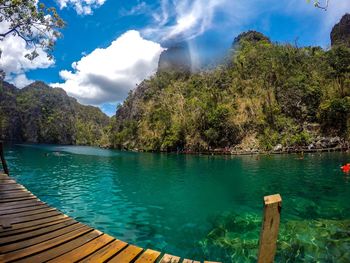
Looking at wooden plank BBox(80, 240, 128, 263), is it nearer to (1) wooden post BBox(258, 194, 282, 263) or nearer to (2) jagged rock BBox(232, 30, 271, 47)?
(1) wooden post BBox(258, 194, 282, 263)

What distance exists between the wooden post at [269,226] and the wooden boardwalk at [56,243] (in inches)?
72.4

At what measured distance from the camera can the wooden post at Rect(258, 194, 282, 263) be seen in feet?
15.2

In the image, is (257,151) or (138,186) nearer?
(138,186)

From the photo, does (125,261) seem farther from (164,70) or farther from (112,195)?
(164,70)

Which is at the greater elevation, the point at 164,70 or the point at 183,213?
the point at 164,70

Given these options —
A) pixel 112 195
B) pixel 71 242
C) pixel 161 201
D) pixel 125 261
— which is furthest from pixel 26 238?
pixel 112 195

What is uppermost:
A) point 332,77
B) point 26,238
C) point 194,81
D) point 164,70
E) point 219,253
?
point 164,70

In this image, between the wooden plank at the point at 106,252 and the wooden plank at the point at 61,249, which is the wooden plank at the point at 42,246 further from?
the wooden plank at the point at 106,252

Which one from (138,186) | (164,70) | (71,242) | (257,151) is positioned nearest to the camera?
(71,242)

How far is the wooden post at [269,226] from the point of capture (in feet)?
15.2

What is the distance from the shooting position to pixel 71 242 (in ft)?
23.8

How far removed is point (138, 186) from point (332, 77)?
76.6 m

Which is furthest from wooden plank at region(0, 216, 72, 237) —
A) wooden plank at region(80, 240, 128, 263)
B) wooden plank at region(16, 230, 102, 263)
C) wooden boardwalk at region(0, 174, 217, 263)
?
wooden plank at region(80, 240, 128, 263)

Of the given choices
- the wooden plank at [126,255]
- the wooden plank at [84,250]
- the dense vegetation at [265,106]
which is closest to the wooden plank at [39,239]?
the wooden plank at [84,250]
